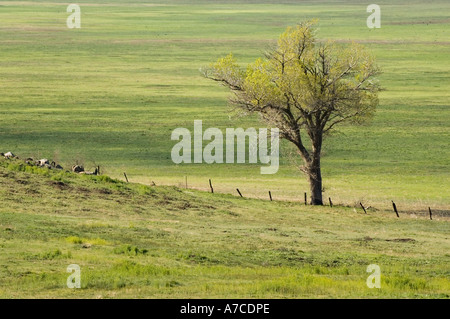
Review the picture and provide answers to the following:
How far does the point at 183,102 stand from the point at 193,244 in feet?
185

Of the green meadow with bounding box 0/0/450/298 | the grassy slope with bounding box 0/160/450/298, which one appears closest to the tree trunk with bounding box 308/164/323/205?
the green meadow with bounding box 0/0/450/298

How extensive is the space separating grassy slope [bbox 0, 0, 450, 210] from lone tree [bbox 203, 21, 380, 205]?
392 centimetres

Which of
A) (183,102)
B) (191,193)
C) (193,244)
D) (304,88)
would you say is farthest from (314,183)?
(183,102)

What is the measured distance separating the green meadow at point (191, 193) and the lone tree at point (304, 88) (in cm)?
196

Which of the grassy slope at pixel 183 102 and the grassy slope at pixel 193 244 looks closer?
the grassy slope at pixel 193 244

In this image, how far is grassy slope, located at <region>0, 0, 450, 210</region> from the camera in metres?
55.5

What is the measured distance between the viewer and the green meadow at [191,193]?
25141mm

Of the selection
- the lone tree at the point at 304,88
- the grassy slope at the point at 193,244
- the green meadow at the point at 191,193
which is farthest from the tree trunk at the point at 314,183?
the grassy slope at the point at 193,244

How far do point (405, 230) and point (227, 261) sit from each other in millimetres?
12981

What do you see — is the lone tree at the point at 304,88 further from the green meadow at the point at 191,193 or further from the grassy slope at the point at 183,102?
the grassy slope at the point at 183,102

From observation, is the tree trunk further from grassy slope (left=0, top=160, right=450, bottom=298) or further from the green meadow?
grassy slope (left=0, top=160, right=450, bottom=298)

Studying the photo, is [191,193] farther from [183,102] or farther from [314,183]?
[183,102]

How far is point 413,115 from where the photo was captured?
262 ft

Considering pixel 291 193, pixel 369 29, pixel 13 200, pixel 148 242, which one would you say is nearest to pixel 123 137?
pixel 291 193
